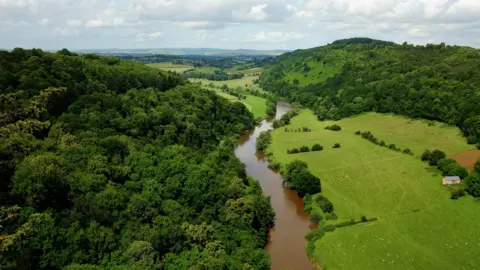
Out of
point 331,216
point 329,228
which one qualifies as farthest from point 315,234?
point 331,216

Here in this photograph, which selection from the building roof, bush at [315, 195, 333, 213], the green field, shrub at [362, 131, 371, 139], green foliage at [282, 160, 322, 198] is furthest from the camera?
shrub at [362, 131, 371, 139]

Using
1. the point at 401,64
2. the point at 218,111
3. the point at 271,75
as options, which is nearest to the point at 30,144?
the point at 218,111

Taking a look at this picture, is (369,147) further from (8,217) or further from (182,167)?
(8,217)

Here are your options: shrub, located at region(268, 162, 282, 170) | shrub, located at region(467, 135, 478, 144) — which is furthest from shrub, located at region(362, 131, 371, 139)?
shrub, located at region(268, 162, 282, 170)

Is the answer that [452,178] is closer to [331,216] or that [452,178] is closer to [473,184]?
[473,184]

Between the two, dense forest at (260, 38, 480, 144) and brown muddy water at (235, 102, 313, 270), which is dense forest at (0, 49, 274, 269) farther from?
dense forest at (260, 38, 480, 144)

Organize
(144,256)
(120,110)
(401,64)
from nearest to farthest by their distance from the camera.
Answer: (144,256) < (120,110) < (401,64)

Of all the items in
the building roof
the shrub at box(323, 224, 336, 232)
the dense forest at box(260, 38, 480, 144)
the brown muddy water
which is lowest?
the brown muddy water
